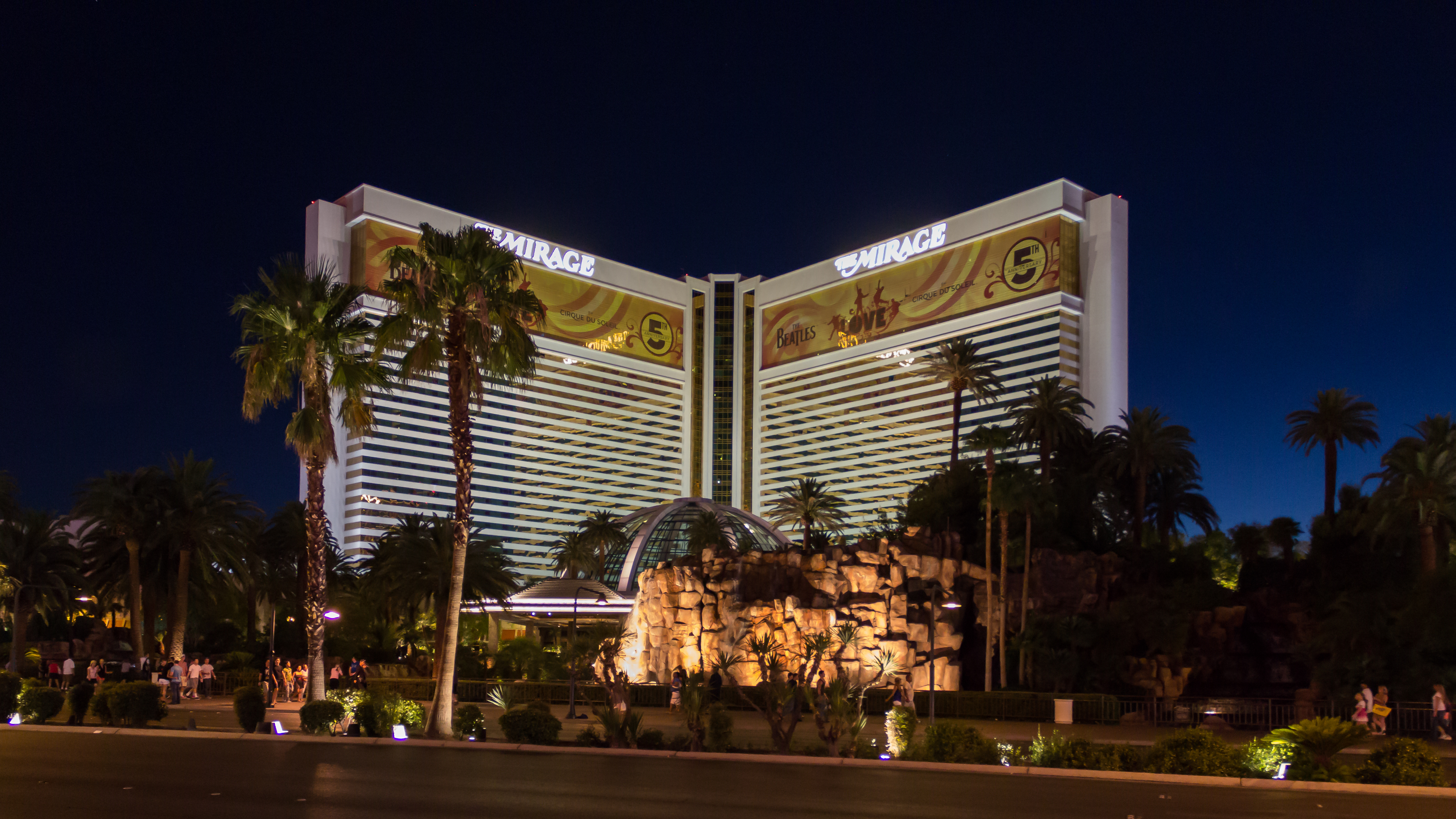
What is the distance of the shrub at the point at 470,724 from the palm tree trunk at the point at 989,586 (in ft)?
85.0

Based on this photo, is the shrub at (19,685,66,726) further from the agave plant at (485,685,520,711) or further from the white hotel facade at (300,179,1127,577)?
the white hotel facade at (300,179,1127,577)

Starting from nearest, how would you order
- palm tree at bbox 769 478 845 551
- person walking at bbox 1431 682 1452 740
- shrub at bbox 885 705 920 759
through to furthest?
1. shrub at bbox 885 705 920 759
2. person walking at bbox 1431 682 1452 740
3. palm tree at bbox 769 478 845 551

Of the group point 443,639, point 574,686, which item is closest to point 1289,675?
point 574,686

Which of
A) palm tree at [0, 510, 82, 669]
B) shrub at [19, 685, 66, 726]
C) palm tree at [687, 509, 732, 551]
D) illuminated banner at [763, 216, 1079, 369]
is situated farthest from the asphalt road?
illuminated banner at [763, 216, 1079, 369]

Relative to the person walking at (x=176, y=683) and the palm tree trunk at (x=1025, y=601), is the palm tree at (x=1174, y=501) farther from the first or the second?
the person walking at (x=176, y=683)

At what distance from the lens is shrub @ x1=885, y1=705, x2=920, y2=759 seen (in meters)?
18.8

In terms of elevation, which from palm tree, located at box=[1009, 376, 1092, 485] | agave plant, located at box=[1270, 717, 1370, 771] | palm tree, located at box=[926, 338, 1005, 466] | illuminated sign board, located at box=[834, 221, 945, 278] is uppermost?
illuminated sign board, located at box=[834, 221, 945, 278]

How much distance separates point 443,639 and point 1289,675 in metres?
36.1

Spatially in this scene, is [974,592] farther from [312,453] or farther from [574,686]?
[312,453]

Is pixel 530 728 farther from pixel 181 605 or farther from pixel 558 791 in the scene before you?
pixel 181 605

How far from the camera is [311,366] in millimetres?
25906

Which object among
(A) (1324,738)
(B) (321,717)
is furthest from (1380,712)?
(B) (321,717)

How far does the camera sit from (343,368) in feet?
83.4

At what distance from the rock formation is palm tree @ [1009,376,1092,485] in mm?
9538
